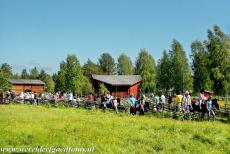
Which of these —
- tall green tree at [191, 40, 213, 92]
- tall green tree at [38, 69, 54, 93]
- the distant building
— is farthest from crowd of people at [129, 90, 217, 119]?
tall green tree at [38, 69, 54, 93]

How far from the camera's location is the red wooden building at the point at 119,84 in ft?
238

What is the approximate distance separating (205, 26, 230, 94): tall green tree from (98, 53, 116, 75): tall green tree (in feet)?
260

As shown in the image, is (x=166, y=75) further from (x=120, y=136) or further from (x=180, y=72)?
(x=120, y=136)

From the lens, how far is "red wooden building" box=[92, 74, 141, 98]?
72.7m

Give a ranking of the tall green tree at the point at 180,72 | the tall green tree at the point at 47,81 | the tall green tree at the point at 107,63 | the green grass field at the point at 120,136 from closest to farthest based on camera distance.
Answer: the green grass field at the point at 120,136 → the tall green tree at the point at 180,72 → the tall green tree at the point at 47,81 → the tall green tree at the point at 107,63

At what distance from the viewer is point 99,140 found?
19.4 metres

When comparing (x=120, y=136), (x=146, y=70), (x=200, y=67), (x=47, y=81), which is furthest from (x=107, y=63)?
(x=120, y=136)

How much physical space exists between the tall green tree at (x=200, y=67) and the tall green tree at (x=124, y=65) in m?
53.8

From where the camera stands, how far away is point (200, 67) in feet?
263

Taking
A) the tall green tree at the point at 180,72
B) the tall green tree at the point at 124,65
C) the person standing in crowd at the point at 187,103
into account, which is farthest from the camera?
the tall green tree at the point at 124,65

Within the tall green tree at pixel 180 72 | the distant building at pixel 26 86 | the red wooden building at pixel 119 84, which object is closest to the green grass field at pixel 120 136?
the red wooden building at pixel 119 84

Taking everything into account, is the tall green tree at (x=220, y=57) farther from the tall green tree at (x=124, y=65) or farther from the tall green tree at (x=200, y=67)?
the tall green tree at (x=124, y=65)

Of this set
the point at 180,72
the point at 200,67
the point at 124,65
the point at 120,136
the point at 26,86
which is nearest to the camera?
the point at 120,136

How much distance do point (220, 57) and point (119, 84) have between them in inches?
693
